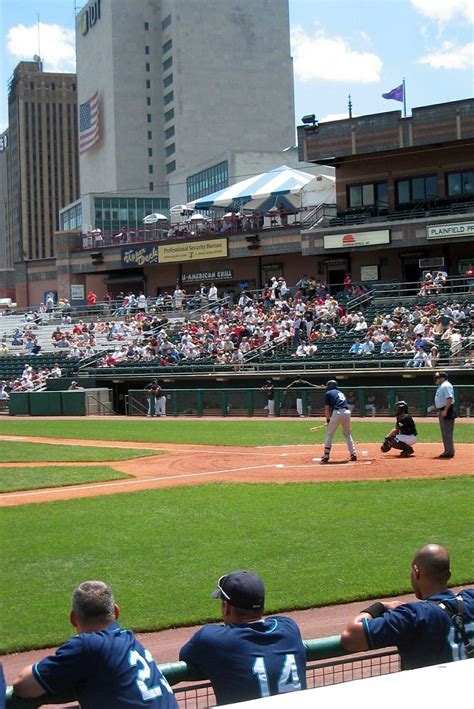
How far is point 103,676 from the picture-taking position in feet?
14.5

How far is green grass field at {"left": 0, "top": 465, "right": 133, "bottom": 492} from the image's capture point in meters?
18.2

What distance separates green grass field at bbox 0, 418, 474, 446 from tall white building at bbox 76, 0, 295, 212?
64.2 meters

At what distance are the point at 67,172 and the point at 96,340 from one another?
133 meters

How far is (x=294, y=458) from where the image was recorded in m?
21.5

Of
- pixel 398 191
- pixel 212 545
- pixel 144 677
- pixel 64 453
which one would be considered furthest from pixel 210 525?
pixel 398 191

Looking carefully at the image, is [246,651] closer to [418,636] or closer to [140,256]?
[418,636]

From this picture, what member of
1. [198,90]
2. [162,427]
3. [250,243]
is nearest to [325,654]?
[162,427]

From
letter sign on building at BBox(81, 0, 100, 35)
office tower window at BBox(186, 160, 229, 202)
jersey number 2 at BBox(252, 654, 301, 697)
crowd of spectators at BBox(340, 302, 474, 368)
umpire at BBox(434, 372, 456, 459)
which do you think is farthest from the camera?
letter sign on building at BBox(81, 0, 100, 35)

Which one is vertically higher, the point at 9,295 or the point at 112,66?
the point at 112,66

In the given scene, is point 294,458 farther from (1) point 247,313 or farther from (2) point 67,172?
(2) point 67,172

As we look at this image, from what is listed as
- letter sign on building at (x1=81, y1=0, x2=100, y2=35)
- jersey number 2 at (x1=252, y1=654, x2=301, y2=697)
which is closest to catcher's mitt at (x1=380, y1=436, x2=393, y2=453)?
jersey number 2 at (x1=252, y1=654, x2=301, y2=697)

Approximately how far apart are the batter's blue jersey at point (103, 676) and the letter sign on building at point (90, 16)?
4347 inches

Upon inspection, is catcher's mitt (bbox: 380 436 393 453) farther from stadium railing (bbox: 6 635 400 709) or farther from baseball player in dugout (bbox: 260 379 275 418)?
stadium railing (bbox: 6 635 400 709)

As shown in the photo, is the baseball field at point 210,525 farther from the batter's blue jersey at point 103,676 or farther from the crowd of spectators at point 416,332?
the crowd of spectators at point 416,332
